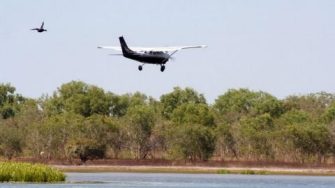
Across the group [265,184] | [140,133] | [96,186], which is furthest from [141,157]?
[96,186]

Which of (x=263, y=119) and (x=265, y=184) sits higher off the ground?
(x=263, y=119)

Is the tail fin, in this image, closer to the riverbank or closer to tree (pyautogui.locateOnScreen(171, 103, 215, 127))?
the riverbank

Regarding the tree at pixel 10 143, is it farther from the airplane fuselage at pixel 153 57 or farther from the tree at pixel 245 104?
the airplane fuselage at pixel 153 57

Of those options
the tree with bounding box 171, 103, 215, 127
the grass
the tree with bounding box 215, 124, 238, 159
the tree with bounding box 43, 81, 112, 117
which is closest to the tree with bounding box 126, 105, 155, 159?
the tree with bounding box 171, 103, 215, 127

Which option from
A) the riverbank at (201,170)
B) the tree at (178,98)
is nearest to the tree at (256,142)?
the riverbank at (201,170)

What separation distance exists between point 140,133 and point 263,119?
13.6 meters

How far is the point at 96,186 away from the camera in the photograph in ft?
227

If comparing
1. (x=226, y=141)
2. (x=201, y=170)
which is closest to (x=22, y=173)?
(x=201, y=170)

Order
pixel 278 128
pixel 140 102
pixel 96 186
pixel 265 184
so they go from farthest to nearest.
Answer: pixel 140 102, pixel 278 128, pixel 265 184, pixel 96 186

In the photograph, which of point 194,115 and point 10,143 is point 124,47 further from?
point 194,115

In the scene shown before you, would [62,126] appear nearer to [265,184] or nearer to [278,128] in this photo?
[278,128]

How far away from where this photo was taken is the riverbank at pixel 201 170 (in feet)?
334

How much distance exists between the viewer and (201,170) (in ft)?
342

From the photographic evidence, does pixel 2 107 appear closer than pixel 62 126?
No
